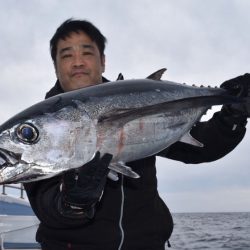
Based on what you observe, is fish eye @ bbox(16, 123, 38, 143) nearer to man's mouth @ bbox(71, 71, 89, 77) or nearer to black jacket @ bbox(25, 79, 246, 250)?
black jacket @ bbox(25, 79, 246, 250)

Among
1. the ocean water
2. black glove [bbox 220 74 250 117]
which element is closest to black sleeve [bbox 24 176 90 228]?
black glove [bbox 220 74 250 117]

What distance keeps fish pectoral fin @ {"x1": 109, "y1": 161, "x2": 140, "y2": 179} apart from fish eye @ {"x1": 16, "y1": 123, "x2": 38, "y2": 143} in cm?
56

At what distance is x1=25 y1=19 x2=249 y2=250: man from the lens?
11.3 feet

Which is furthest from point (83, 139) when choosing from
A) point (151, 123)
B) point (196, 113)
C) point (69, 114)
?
point (196, 113)

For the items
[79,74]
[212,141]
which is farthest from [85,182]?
[212,141]

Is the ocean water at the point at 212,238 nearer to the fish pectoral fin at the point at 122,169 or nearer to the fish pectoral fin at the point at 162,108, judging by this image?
the fish pectoral fin at the point at 162,108

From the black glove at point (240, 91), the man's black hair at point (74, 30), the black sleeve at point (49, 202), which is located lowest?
the black sleeve at point (49, 202)

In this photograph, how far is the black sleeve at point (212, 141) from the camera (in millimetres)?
4559

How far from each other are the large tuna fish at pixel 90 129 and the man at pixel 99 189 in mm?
209

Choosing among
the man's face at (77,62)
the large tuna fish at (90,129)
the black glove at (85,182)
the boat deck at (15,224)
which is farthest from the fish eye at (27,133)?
the boat deck at (15,224)

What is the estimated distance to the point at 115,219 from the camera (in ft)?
13.1

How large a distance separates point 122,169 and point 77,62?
1.48 metres

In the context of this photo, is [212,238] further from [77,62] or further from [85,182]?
[85,182]

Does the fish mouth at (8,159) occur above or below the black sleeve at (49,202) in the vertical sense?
above
